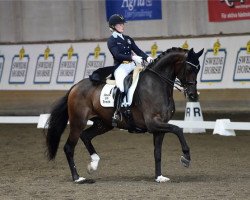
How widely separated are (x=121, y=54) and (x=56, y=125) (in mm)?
1470

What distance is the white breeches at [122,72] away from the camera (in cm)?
1124

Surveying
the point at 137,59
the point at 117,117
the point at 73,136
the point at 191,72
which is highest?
the point at 137,59

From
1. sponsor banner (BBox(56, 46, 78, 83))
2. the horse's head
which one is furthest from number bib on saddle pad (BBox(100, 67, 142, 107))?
sponsor banner (BBox(56, 46, 78, 83))

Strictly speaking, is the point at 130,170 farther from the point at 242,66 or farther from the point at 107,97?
the point at 242,66

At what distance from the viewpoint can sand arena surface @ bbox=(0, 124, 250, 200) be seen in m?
9.98

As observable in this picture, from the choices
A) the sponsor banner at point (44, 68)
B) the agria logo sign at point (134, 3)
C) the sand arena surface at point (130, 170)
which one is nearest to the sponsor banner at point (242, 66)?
the sand arena surface at point (130, 170)

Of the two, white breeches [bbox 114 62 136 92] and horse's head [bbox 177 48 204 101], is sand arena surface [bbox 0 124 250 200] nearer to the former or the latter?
horse's head [bbox 177 48 204 101]

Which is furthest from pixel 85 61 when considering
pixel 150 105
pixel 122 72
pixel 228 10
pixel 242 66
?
pixel 150 105

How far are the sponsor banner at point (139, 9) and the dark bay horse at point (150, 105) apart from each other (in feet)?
36.4

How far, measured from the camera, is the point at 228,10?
20.9m

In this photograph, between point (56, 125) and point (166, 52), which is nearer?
point (166, 52)

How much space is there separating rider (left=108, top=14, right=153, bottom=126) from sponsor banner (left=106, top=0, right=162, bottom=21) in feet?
36.9

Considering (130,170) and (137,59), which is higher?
(137,59)

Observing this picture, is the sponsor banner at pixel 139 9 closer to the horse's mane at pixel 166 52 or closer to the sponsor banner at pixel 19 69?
the sponsor banner at pixel 19 69
